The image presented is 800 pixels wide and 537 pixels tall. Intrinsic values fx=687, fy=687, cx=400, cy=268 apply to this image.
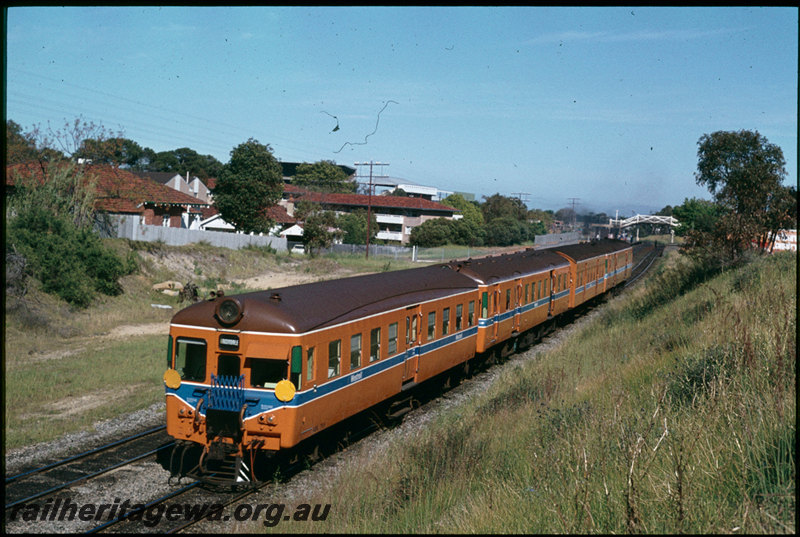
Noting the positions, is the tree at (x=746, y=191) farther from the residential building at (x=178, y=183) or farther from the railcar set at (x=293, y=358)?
the residential building at (x=178, y=183)

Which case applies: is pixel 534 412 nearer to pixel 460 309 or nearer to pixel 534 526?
pixel 460 309

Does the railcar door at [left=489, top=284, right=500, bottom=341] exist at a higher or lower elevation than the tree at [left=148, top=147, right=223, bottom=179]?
lower

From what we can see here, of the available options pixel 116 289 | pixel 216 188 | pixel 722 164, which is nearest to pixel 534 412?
pixel 722 164

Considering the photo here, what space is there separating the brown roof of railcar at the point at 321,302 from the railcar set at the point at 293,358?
22mm

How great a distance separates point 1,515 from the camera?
915cm

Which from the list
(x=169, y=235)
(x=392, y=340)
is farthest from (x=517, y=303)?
(x=169, y=235)

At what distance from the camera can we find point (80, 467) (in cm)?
1172

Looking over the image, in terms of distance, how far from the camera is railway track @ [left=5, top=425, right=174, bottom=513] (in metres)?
10.4

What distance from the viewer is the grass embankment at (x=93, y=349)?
15.4 m

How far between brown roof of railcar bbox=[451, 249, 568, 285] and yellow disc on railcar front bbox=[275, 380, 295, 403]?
373 inches

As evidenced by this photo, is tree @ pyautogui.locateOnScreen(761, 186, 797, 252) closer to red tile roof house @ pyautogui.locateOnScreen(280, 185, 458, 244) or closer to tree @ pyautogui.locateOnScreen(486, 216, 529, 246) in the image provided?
red tile roof house @ pyautogui.locateOnScreen(280, 185, 458, 244)

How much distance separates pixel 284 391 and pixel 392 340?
3.83 metres

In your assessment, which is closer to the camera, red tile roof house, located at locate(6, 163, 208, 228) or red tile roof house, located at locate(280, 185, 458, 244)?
red tile roof house, located at locate(6, 163, 208, 228)

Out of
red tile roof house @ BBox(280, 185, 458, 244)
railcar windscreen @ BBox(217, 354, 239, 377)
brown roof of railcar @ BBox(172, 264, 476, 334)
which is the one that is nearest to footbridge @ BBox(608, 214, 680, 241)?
red tile roof house @ BBox(280, 185, 458, 244)
